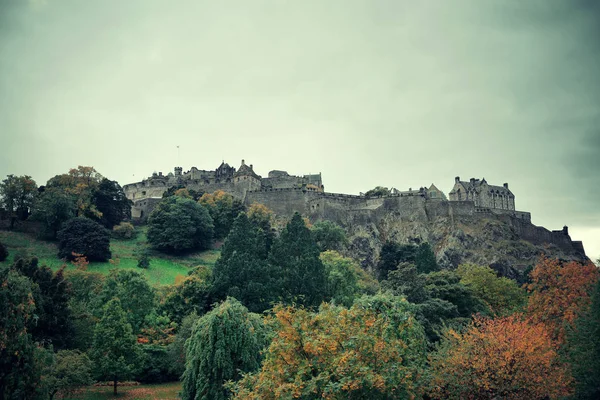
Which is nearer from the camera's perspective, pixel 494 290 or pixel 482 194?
pixel 494 290

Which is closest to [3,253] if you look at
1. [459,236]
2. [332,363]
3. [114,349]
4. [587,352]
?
[114,349]

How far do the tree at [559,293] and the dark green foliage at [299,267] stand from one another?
16.9 meters

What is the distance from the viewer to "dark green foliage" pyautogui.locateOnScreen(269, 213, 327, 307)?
46125 mm

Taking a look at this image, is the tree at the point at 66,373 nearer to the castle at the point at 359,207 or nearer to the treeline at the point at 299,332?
the treeline at the point at 299,332

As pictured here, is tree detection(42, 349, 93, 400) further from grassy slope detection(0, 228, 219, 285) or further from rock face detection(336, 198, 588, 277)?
rock face detection(336, 198, 588, 277)

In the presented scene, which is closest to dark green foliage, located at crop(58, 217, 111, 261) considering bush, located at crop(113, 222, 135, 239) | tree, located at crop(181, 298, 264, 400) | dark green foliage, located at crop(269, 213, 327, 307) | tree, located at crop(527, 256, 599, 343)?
bush, located at crop(113, 222, 135, 239)

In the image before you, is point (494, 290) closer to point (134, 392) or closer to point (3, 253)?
point (134, 392)

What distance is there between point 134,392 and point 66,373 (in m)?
6.89

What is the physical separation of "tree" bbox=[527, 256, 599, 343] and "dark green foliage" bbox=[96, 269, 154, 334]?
97.6ft

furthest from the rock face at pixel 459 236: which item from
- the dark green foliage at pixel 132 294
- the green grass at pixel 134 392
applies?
the green grass at pixel 134 392

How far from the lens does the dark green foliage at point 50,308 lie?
3519 cm

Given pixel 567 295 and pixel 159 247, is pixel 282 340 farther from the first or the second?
pixel 159 247

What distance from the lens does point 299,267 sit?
47781mm

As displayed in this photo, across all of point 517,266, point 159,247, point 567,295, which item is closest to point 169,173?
point 159,247
